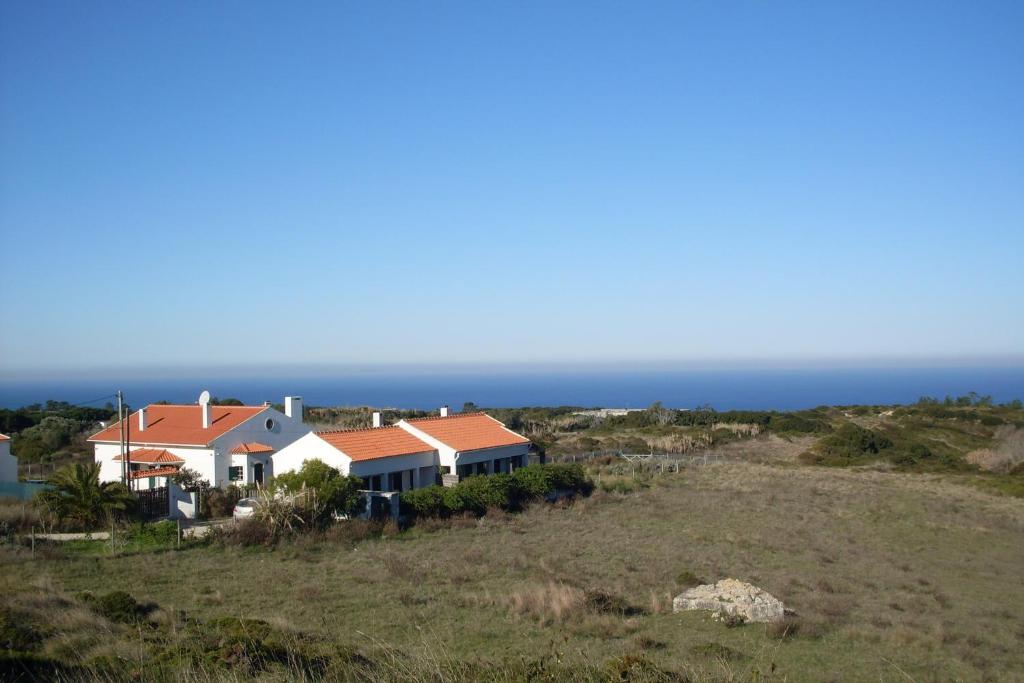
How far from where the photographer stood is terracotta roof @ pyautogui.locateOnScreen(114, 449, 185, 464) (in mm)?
27531

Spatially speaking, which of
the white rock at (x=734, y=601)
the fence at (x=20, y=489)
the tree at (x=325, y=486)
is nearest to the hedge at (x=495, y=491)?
the tree at (x=325, y=486)

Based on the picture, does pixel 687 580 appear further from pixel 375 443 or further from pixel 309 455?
pixel 309 455

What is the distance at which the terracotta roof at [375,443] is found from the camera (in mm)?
25981

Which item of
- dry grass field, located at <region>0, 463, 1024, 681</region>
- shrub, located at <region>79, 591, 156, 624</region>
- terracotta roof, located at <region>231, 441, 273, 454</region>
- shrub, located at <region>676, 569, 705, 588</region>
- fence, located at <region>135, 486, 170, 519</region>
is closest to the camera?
dry grass field, located at <region>0, 463, 1024, 681</region>

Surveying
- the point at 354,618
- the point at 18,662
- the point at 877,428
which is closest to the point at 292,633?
the point at 354,618

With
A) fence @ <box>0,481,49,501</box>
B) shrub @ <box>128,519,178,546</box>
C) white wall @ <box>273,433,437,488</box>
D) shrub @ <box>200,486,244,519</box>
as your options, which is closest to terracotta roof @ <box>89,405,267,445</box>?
shrub @ <box>200,486,244,519</box>

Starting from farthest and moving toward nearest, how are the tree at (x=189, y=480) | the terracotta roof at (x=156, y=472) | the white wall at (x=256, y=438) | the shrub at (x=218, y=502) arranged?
the white wall at (x=256, y=438), the terracotta roof at (x=156, y=472), the tree at (x=189, y=480), the shrub at (x=218, y=502)

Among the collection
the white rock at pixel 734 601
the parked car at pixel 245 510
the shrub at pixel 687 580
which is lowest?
the shrub at pixel 687 580

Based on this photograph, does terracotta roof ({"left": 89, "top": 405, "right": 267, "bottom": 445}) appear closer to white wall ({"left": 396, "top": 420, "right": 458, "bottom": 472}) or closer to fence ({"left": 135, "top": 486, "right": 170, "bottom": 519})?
fence ({"left": 135, "top": 486, "right": 170, "bottom": 519})

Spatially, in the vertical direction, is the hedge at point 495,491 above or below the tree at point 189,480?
below

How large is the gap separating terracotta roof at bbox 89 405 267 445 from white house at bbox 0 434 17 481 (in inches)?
105

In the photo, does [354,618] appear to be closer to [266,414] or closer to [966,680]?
[966,680]

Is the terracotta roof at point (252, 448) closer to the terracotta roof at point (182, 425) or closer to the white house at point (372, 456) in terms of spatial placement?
the terracotta roof at point (182, 425)

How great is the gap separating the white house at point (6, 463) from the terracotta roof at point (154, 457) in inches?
168
